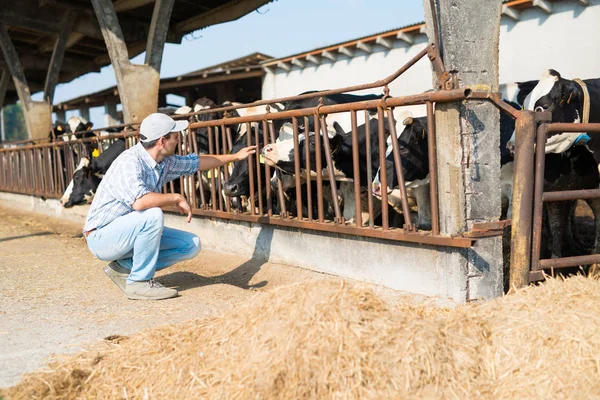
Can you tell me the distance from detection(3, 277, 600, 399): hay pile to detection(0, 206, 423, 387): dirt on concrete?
377 millimetres

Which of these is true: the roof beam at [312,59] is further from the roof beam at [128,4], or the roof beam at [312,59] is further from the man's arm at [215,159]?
the man's arm at [215,159]

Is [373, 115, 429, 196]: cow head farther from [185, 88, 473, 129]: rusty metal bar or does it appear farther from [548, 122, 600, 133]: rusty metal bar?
[548, 122, 600, 133]: rusty metal bar

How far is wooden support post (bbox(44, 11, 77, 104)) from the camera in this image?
1312cm

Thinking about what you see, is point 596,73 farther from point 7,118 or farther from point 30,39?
point 7,118

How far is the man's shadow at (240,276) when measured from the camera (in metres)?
5.87

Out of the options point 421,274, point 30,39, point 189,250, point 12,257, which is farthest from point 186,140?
point 30,39

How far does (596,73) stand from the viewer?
10.3 metres

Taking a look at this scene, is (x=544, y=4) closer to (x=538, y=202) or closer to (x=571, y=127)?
(x=571, y=127)

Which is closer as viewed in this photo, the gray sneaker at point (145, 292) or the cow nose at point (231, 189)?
the gray sneaker at point (145, 292)

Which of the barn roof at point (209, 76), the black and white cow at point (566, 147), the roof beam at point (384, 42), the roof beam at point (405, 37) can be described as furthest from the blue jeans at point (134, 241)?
the barn roof at point (209, 76)

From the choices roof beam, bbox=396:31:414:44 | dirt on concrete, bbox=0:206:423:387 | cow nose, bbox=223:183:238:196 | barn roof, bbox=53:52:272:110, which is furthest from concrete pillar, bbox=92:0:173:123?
barn roof, bbox=53:52:272:110

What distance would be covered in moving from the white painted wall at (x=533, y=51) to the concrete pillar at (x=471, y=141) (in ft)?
22.2

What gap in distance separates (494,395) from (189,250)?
322 centimetres

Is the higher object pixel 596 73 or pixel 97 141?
pixel 596 73
